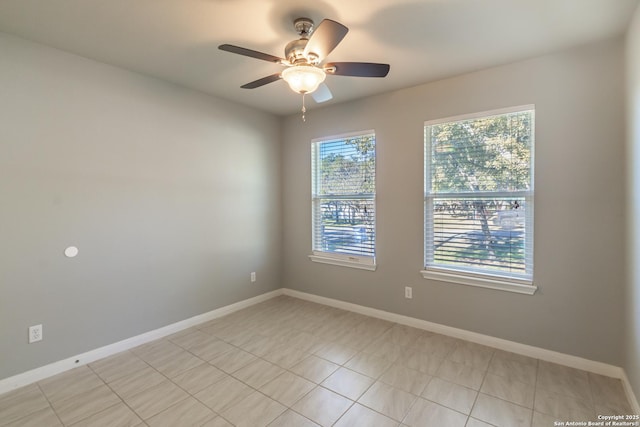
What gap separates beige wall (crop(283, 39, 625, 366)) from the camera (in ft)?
7.47

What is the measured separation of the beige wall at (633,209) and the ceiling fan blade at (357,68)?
1.54 metres

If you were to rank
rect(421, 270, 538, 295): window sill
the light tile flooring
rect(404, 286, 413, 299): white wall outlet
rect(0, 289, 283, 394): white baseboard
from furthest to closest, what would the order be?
rect(404, 286, 413, 299): white wall outlet, rect(421, 270, 538, 295): window sill, rect(0, 289, 283, 394): white baseboard, the light tile flooring

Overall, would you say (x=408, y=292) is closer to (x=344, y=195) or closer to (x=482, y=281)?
(x=482, y=281)

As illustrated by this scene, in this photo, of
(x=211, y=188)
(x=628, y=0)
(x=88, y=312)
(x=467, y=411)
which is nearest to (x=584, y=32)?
(x=628, y=0)

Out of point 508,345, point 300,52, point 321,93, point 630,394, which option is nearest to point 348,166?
point 321,93

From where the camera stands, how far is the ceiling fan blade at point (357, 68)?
6.26 ft

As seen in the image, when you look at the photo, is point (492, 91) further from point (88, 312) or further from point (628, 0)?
point (88, 312)

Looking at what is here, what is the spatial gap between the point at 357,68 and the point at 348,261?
229 centimetres

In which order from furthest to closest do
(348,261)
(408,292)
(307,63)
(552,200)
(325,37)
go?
(348,261) → (408,292) → (552,200) → (307,63) → (325,37)

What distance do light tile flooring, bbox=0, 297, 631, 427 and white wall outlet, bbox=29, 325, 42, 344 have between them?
316 mm

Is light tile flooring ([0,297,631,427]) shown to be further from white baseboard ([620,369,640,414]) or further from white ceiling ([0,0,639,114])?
white ceiling ([0,0,639,114])

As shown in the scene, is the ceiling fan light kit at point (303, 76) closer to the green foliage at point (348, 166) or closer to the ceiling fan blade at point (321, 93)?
→ the ceiling fan blade at point (321, 93)

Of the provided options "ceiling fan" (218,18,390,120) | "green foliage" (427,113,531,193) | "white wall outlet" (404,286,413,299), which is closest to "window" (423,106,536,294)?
"green foliage" (427,113,531,193)

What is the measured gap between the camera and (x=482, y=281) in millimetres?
2793
